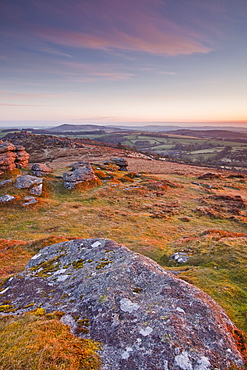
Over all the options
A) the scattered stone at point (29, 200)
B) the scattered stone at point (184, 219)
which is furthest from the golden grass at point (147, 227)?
the scattered stone at point (29, 200)

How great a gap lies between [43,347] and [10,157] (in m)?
43.3

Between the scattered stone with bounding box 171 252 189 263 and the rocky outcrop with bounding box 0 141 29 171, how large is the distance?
1456 inches

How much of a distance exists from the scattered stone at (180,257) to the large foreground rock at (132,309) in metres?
7.33

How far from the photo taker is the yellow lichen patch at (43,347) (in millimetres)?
4156

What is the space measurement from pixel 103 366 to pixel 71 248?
7144 mm

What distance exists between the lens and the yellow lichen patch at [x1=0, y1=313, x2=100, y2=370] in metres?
4.16

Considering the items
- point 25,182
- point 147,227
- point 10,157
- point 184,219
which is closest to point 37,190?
point 25,182

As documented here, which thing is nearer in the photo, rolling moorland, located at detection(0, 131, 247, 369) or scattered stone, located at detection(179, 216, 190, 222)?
rolling moorland, located at detection(0, 131, 247, 369)

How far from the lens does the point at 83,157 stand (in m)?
99.2

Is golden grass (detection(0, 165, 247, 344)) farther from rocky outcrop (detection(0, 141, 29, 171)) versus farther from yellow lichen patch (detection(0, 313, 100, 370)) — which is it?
rocky outcrop (detection(0, 141, 29, 171))

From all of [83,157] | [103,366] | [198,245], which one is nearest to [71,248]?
[103,366]

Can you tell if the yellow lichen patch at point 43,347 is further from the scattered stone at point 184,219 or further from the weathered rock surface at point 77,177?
the weathered rock surface at point 77,177

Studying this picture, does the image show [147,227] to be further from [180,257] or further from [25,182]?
[25,182]

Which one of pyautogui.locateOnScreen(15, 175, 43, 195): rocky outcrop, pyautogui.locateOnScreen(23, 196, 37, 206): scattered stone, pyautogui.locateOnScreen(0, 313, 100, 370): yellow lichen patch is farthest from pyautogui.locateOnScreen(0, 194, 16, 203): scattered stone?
pyautogui.locateOnScreen(0, 313, 100, 370): yellow lichen patch
